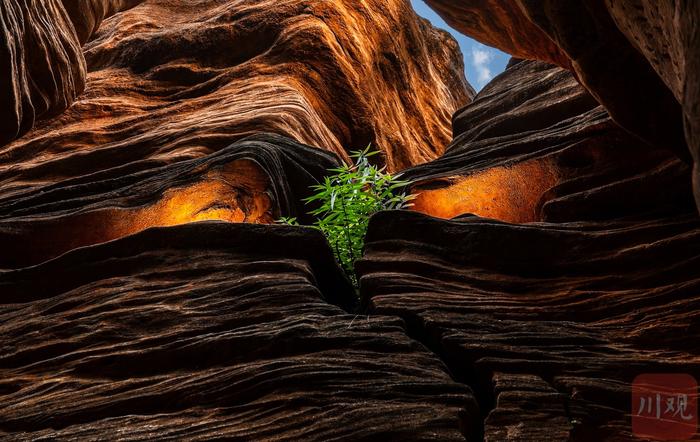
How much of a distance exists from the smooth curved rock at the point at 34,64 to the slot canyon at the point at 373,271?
0.05 metres

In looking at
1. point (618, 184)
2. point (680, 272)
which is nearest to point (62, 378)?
point (680, 272)

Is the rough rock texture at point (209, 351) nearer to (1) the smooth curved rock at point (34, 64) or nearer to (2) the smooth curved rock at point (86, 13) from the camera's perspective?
(1) the smooth curved rock at point (34, 64)

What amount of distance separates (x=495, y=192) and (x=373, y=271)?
14.2 ft

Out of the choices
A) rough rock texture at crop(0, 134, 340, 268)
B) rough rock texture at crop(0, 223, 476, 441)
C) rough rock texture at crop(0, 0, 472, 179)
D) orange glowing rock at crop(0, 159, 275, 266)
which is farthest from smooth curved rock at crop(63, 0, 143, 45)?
rough rock texture at crop(0, 223, 476, 441)

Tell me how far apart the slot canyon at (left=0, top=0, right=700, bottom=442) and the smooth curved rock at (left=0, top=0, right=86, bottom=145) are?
0.15 ft

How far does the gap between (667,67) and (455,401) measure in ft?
8.67

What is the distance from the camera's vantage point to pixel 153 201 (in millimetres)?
9414

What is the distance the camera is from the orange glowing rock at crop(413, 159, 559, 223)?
9.71 meters

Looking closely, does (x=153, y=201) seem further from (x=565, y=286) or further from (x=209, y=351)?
(x=565, y=286)

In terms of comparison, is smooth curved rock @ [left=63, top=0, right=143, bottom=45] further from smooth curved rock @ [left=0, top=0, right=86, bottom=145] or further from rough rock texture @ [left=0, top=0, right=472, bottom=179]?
rough rock texture @ [left=0, top=0, right=472, bottom=179]

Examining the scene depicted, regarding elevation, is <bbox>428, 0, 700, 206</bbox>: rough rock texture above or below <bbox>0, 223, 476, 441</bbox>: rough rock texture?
above

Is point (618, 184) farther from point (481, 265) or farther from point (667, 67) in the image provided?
point (667, 67)

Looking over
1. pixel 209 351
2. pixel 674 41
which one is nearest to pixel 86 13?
pixel 209 351

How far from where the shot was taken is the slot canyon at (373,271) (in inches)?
176
